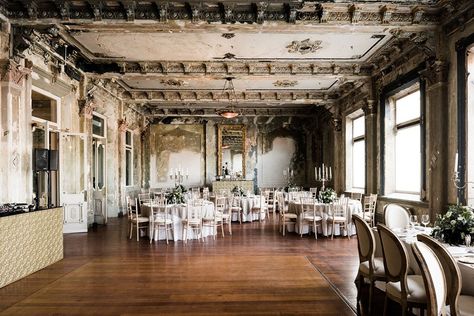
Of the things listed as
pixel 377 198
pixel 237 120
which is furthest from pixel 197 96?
pixel 377 198

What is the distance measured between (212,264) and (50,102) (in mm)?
5301

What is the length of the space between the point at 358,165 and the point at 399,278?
965 cm

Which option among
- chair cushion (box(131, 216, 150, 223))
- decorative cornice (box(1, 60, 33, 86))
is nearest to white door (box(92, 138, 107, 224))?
chair cushion (box(131, 216, 150, 223))

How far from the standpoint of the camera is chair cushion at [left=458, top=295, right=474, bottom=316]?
275 centimetres

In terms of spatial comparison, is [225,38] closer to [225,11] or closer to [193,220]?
[225,11]

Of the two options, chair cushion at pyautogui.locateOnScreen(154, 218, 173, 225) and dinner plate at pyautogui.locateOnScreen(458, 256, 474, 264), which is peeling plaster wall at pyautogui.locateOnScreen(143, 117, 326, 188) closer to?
chair cushion at pyautogui.locateOnScreen(154, 218, 173, 225)

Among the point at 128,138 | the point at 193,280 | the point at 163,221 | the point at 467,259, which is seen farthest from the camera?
the point at 128,138

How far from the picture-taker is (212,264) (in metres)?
6.04

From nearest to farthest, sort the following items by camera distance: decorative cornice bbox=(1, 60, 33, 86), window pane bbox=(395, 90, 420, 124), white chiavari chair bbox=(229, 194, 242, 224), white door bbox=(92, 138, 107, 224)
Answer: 1. decorative cornice bbox=(1, 60, 33, 86)
2. window pane bbox=(395, 90, 420, 124)
3. white door bbox=(92, 138, 107, 224)
4. white chiavari chair bbox=(229, 194, 242, 224)

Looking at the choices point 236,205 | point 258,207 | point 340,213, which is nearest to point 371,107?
point 340,213

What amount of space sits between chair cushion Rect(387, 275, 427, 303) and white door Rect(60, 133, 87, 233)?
7589 mm

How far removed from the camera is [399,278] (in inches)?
136

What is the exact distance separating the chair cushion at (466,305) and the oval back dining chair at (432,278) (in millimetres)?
129

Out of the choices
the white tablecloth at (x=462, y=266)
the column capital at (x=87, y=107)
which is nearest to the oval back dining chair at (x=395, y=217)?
the white tablecloth at (x=462, y=266)
